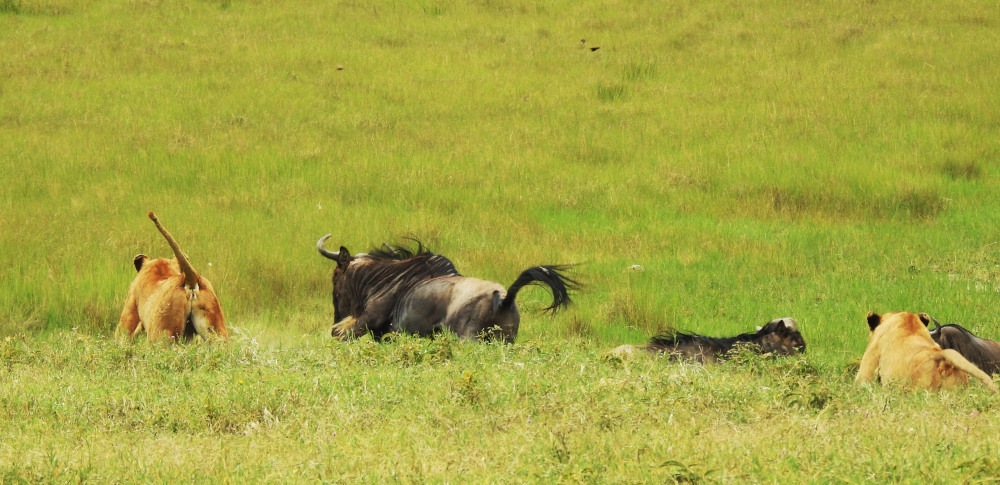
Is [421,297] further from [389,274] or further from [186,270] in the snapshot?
[186,270]

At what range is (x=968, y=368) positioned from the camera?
659 cm

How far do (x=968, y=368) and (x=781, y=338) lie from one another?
212 centimetres

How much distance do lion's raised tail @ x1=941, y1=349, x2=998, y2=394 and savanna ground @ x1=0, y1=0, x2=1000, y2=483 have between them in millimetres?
223

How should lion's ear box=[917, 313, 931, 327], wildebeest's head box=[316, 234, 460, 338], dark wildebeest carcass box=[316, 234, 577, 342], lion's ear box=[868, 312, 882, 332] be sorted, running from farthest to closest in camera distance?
wildebeest's head box=[316, 234, 460, 338], dark wildebeest carcass box=[316, 234, 577, 342], lion's ear box=[868, 312, 882, 332], lion's ear box=[917, 313, 931, 327]

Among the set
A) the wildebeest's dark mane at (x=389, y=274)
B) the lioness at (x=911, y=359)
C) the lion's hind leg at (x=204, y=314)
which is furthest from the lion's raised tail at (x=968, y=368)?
the lion's hind leg at (x=204, y=314)

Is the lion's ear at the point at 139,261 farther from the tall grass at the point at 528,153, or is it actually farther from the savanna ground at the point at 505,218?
the tall grass at the point at 528,153

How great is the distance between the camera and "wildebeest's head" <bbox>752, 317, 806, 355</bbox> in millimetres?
8547

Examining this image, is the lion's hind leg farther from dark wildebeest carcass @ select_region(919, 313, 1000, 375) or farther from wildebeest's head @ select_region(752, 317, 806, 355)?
dark wildebeest carcass @ select_region(919, 313, 1000, 375)

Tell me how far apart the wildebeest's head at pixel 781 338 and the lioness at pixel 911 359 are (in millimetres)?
818

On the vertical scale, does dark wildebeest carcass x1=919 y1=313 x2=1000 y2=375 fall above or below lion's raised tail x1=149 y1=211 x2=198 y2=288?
below

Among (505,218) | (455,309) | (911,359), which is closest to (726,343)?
(911,359)

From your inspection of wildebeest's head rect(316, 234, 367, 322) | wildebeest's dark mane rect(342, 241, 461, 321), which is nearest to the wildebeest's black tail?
wildebeest's dark mane rect(342, 241, 461, 321)

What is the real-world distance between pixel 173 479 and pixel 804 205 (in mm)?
11260

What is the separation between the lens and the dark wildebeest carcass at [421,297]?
8.45 m
